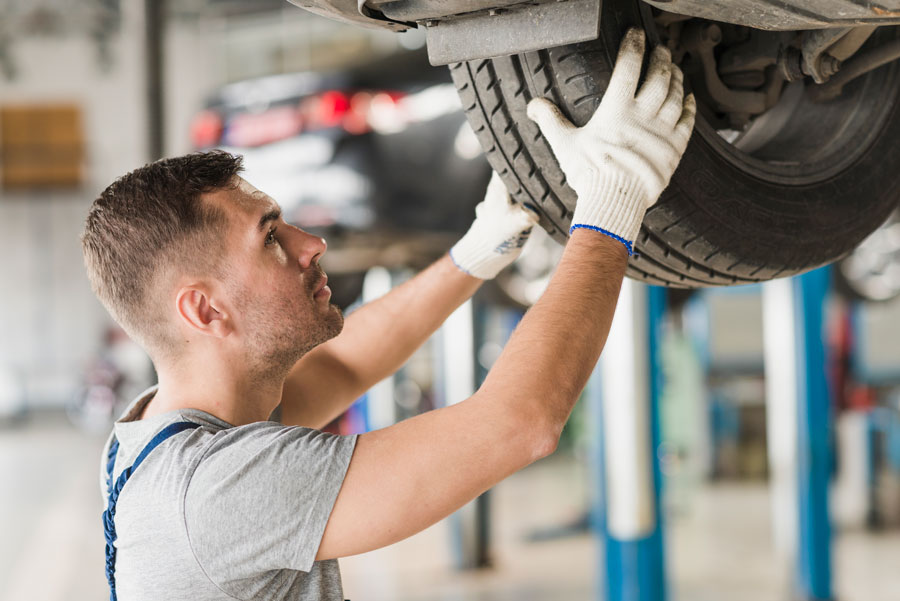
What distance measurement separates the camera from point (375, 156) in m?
3.24

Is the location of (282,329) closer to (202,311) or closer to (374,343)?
(202,311)

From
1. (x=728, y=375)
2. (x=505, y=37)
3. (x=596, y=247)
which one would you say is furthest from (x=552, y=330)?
(x=728, y=375)

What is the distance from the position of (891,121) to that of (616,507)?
1673mm

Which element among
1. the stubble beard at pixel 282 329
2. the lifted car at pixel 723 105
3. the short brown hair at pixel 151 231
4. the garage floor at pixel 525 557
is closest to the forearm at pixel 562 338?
the lifted car at pixel 723 105

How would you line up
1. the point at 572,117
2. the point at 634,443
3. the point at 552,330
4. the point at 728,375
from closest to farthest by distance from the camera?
the point at 552,330, the point at 572,117, the point at 634,443, the point at 728,375

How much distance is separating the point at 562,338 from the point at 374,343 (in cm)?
64

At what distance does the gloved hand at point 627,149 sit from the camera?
3.33 feet

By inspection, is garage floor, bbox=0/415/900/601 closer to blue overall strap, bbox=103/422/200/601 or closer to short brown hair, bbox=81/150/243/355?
blue overall strap, bbox=103/422/200/601

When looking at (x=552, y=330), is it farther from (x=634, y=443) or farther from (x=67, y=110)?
(x=67, y=110)

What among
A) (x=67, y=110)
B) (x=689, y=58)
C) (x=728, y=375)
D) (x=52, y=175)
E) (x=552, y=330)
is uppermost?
(x=67, y=110)

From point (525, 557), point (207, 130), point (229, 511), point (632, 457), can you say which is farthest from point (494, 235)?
point (525, 557)

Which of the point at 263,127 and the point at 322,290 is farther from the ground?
the point at 263,127

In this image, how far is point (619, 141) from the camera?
3.34ft

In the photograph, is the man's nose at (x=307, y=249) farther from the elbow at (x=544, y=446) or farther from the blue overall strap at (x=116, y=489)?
the elbow at (x=544, y=446)
